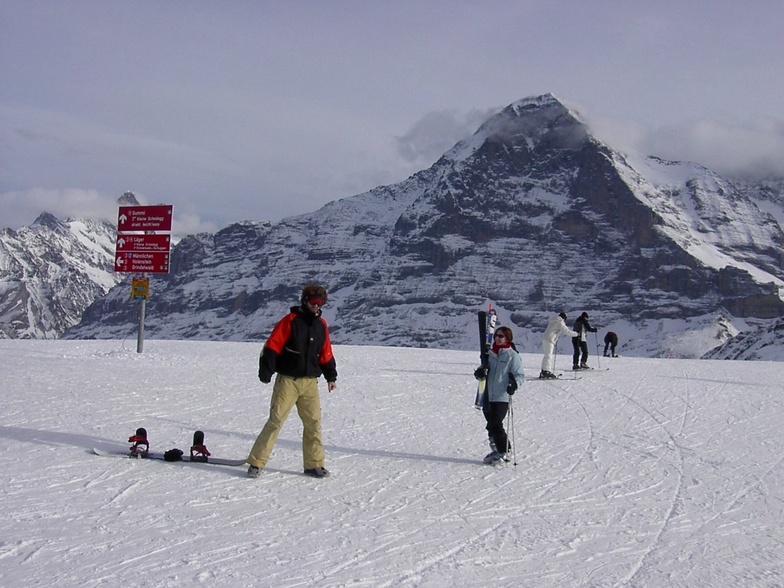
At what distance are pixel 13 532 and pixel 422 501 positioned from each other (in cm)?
333

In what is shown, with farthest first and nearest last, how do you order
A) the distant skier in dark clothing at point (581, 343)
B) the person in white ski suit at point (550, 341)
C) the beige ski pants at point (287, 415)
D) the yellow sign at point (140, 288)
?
the yellow sign at point (140, 288), the distant skier in dark clothing at point (581, 343), the person in white ski suit at point (550, 341), the beige ski pants at point (287, 415)

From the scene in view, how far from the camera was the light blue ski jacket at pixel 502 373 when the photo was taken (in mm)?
8297

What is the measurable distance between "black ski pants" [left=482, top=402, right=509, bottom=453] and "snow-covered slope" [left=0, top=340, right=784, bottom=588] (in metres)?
0.32

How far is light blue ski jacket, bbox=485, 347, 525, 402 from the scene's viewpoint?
8297mm

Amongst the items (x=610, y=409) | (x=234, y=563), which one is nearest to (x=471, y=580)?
(x=234, y=563)

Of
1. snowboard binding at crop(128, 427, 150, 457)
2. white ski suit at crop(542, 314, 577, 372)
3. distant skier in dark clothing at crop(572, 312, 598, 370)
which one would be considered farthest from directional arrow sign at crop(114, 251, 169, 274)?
snowboard binding at crop(128, 427, 150, 457)

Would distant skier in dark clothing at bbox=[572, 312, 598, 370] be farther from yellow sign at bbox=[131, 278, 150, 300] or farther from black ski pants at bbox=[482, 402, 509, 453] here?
black ski pants at bbox=[482, 402, 509, 453]

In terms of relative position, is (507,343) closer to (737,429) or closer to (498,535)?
(498,535)

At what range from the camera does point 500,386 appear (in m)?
8.36

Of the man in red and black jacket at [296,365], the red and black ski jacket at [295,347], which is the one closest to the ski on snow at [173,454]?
the man in red and black jacket at [296,365]

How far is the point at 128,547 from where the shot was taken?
17.1ft

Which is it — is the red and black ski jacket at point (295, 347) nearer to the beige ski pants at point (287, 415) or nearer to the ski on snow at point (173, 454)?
the beige ski pants at point (287, 415)

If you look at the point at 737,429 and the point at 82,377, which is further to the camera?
the point at 82,377

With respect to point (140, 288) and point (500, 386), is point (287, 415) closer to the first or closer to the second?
point (500, 386)
